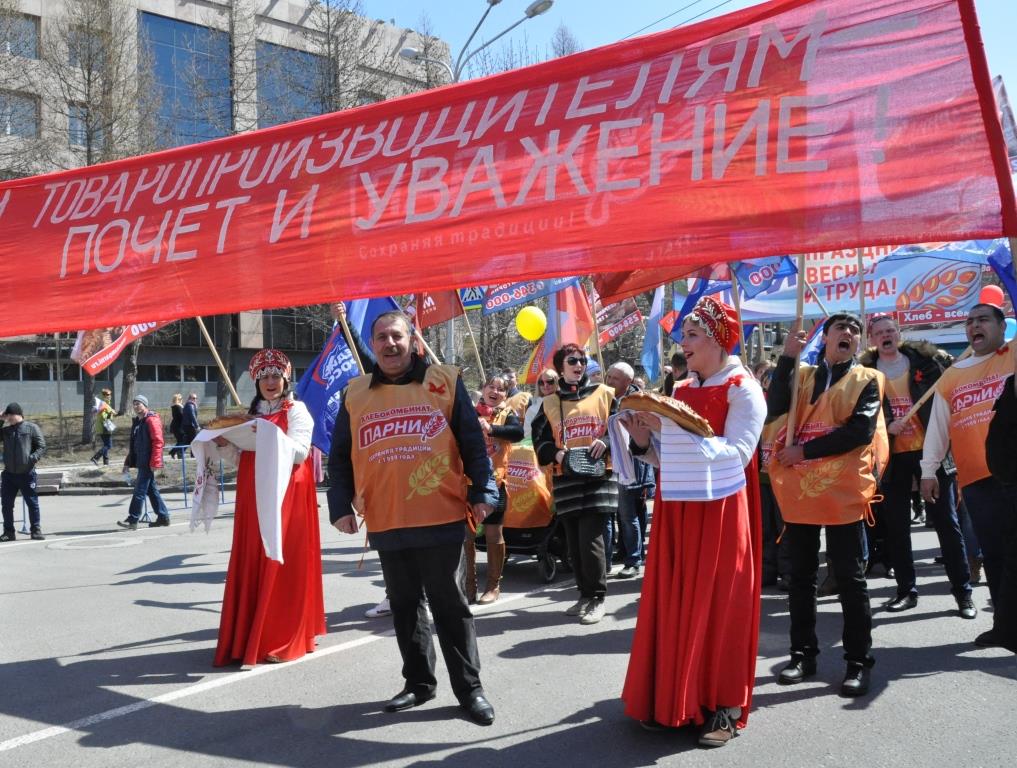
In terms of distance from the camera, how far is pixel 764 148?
3793 millimetres

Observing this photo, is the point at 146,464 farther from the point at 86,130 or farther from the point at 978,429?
the point at 86,130

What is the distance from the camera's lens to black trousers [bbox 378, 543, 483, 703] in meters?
4.55

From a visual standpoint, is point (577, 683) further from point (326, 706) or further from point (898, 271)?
point (898, 271)

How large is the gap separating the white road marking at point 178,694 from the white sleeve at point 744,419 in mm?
3069

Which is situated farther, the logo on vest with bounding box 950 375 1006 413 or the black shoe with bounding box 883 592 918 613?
the black shoe with bounding box 883 592 918 613

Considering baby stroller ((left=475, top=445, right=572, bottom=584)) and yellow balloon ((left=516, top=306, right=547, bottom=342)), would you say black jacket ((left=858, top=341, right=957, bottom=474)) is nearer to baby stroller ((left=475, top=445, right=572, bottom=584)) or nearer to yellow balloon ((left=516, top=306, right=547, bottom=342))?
baby stroller ((left=475, top=445, right=572, bottom=584))

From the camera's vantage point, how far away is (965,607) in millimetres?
6082

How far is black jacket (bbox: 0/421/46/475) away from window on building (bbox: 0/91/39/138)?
1628 cm

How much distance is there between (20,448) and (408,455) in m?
9.70

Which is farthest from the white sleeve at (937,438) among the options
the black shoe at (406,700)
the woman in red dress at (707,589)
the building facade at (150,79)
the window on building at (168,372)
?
the window on building at (168,372)

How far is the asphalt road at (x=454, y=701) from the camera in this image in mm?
4043

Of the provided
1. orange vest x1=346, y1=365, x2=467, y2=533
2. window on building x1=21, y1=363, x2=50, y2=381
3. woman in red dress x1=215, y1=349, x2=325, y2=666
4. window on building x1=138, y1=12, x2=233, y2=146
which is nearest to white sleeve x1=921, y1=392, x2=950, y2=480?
orange vest x1=346, y1=365, x2=467, y2=533

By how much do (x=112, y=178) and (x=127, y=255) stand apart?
0.70 m

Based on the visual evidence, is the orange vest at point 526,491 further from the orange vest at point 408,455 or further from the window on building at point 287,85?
the window on building at point 287,85
